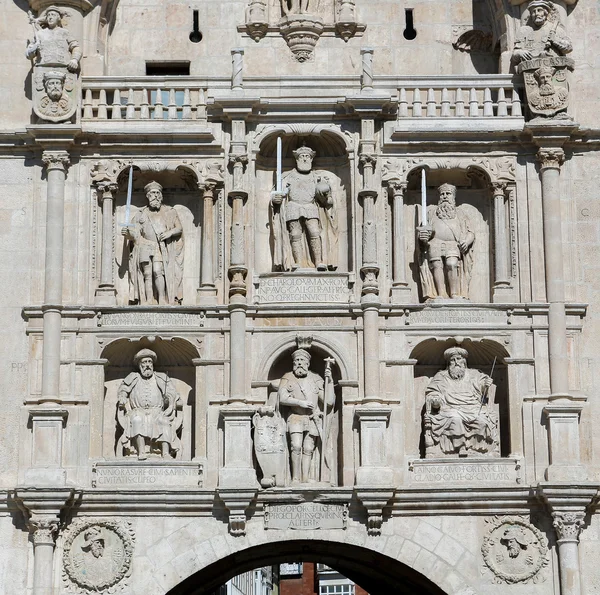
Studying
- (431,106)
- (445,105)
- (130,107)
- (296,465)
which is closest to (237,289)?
(296,465)

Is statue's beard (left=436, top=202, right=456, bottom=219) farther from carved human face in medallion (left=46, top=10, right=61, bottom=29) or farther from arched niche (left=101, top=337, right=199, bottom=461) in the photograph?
carved human face in medallion (left=46, top=10, right=61, bottom=29)

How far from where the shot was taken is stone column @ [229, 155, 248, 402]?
24.0 m

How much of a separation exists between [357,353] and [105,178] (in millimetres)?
4169

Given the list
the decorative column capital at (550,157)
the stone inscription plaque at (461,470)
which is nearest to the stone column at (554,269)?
the decorative column capital at (550,157)

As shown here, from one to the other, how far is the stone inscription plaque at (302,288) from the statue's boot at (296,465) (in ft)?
6.76

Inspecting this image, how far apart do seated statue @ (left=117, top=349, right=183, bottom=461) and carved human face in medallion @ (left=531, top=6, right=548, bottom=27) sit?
22.8 feet

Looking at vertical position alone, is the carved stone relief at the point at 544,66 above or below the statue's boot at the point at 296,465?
above

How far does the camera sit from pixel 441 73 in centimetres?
2631

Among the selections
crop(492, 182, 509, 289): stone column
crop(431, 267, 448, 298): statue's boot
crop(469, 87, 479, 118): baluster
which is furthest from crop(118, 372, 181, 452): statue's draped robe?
crop(469, 87, 479, 118): baluster

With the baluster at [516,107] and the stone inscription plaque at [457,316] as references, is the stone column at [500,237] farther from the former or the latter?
the baluster at [516,107]

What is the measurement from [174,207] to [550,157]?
517cm

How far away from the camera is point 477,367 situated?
81.5ft

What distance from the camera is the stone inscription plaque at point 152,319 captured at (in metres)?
24.4

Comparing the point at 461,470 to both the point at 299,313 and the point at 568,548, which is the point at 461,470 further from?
the point at 299,313
